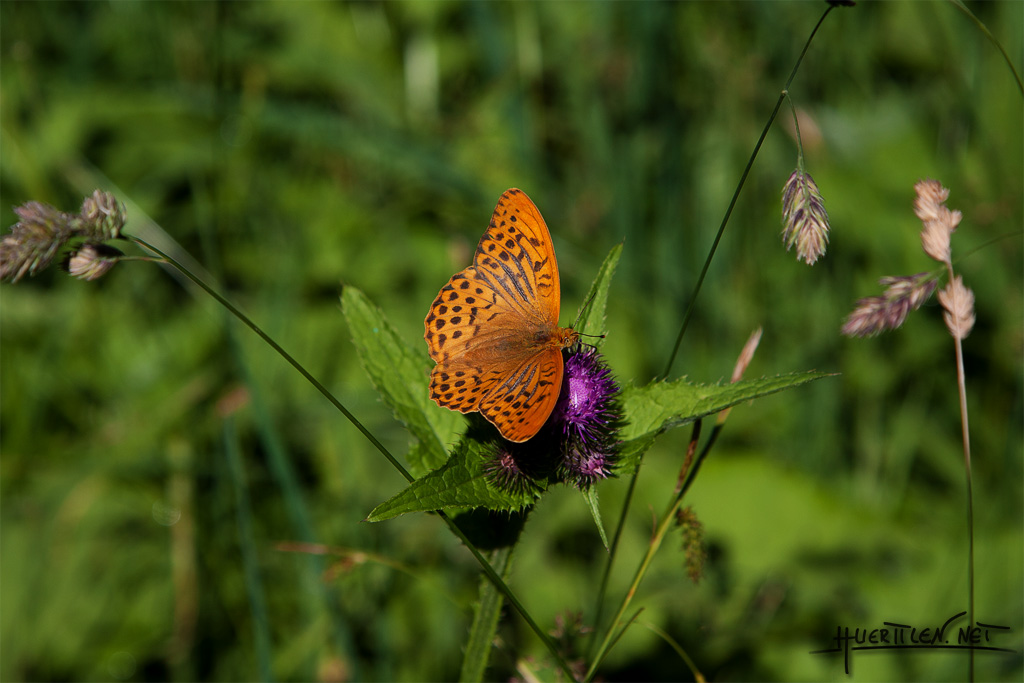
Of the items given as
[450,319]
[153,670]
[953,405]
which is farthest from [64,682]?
[953,405]

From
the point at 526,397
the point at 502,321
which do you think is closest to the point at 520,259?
the point at 502,321

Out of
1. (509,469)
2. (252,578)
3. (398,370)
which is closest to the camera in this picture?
(509,469)

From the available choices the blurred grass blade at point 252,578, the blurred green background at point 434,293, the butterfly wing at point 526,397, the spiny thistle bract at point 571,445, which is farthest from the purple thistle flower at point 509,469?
the blurred grass blade at point 252,578

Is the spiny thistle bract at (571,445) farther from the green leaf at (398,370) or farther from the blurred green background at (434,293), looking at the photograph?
the blurred green background at (434,293)

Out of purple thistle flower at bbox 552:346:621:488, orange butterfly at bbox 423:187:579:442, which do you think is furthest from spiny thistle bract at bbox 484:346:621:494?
orange butterfly at bbox 423:187:579:442

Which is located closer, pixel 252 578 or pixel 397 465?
pixel 397 465

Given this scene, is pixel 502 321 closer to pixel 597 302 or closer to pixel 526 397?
pixel 597 302

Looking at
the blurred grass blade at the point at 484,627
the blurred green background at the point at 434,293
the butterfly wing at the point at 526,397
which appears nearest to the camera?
the butterfly wing at the point at 526,397
